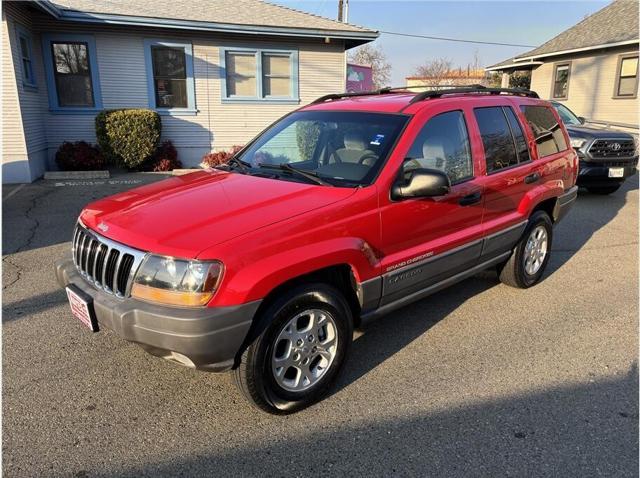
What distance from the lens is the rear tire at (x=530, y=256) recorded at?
4759 millimetres

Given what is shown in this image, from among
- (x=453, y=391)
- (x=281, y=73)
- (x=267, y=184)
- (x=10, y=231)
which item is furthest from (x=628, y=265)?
(x=281, y=73)

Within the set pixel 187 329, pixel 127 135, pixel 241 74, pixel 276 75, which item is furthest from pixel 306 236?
pixel 276 75

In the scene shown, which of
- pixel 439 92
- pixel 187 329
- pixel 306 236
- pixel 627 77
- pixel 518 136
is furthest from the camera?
pixel 627 77

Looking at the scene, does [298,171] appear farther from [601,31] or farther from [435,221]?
[601,31]

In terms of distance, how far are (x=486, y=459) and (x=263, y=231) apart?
5.65 feet

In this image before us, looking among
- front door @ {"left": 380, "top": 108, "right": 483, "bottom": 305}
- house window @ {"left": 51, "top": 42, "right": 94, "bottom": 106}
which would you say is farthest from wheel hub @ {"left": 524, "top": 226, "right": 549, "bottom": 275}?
house window @ {"left": 51, "top": 42, "right": 94, "bottom": 106}

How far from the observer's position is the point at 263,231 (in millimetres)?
2650

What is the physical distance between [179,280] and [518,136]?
3.50 metres

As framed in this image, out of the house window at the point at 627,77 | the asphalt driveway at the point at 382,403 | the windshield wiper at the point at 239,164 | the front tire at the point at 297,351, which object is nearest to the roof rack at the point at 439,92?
the windshield wiper at the point at 239,164

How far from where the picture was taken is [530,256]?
4957 millimetres

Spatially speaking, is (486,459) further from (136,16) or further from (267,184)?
(136,16)

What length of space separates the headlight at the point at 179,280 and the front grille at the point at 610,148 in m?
9.21

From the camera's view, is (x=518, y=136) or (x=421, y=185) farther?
(x=518, y=136)

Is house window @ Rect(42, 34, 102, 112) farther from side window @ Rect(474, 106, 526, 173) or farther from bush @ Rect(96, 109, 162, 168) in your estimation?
side window @ Rect(474, 106, 526, 173)
